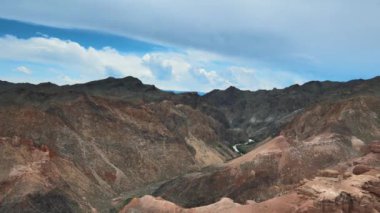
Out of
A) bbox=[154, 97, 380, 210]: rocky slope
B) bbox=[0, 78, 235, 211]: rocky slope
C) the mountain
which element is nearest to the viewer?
the mountain

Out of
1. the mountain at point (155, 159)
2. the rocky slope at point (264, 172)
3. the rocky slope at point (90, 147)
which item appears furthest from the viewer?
the rocky slope at point (90, 147)

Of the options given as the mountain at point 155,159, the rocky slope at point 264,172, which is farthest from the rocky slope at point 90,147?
the rocky slope at point 264,172

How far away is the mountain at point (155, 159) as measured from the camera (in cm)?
7225

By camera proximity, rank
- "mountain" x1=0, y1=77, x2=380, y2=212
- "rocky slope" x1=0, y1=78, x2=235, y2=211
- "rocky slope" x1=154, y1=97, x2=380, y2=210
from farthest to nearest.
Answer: "rocky slope" x1=0, y1=78, x2=235, y2=211, "rocky slope" x1=154, y1=97, x2=380, y2=210, "mountain" x1=0, y1=77, x2=380, y2=212

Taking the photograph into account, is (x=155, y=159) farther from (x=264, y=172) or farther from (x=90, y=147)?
(x=264, y=172)

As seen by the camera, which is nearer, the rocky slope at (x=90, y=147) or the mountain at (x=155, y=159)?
the mountain at (x=155, y=159)

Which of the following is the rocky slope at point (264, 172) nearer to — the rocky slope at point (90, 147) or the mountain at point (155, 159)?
the mountain at point (155, 159)

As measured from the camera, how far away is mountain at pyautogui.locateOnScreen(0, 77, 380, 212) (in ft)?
237

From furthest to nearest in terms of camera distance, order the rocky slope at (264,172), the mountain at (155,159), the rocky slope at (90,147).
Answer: the rocky slope at (90,147) < the rocky slope at (264,172) < the mountain at (155,159)

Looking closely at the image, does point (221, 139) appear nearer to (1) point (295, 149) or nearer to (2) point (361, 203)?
(1) point (295, 149)

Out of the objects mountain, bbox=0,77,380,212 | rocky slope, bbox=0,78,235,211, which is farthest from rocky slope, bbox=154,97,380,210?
rocky slope, bbox=0,78,235,211

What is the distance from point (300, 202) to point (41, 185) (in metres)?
45.8

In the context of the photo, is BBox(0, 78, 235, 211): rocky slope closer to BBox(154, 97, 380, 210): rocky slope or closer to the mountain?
the mountain

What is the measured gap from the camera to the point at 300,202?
50844mm
